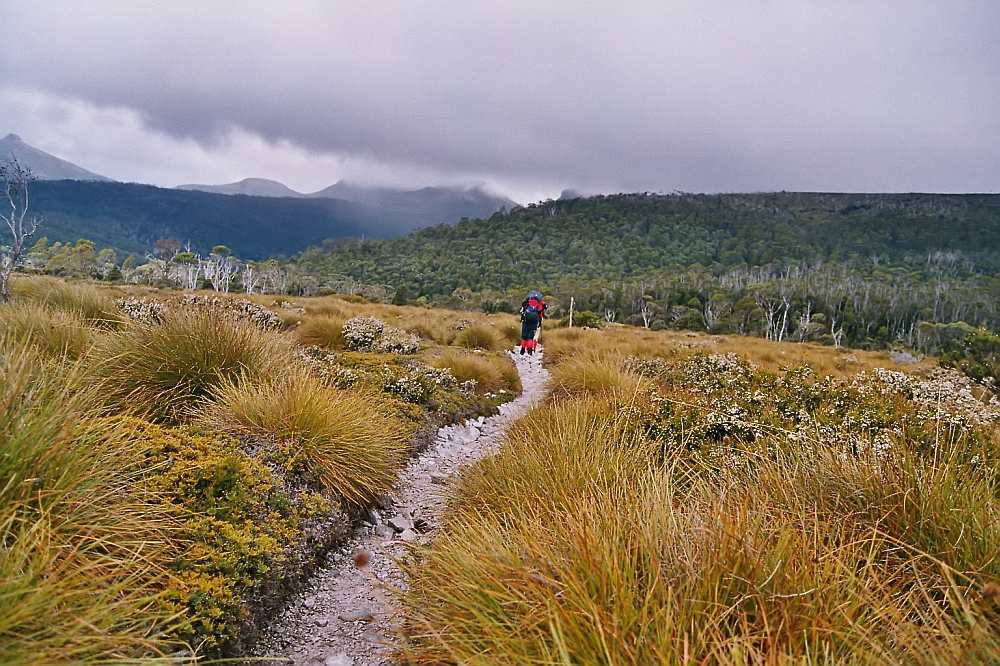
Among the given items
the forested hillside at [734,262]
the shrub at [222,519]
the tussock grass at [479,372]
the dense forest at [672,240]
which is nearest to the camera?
the shrub at [222,519]

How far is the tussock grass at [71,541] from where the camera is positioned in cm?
195

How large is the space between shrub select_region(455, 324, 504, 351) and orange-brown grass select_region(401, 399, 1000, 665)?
13.6 metres

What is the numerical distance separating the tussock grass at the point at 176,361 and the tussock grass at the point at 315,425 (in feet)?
0.81

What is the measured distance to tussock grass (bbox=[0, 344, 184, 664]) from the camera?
195 centimetres

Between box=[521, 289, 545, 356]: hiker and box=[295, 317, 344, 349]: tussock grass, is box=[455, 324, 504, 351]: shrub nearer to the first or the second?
box=[521, 289, 545, 356]: hiker

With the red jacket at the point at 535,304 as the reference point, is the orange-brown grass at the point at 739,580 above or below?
below

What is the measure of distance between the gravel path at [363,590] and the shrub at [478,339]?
34.3 ft

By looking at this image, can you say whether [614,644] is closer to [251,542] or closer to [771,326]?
[251,542]

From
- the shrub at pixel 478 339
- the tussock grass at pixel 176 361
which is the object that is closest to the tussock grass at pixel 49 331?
the tussock grass at pixel 176 361

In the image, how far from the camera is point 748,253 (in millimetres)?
155625

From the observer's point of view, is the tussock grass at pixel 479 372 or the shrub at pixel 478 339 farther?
the shrub at pixel 478 339

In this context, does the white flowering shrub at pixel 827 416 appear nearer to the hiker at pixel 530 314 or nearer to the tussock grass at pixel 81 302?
the hiker at pixel 530 314

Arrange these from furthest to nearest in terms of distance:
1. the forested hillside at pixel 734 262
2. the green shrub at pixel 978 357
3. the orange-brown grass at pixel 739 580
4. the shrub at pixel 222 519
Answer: the forested hillside at pixel 734 262 → the green shrub at pixel 978 357 → the shrub at pixel 222 519 → the orange-brown grass at pixel 739 580

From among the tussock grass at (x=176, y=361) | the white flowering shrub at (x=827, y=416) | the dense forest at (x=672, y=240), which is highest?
the dense forest at (x=672, y=240)
